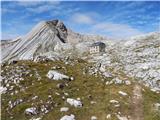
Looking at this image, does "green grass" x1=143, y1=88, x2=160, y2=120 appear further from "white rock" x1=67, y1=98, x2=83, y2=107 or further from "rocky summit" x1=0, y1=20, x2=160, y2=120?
"white rock" x1=67, y1=98, x2=83, y2=107

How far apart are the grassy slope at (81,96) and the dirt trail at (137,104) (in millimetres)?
644

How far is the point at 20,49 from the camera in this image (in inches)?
6220

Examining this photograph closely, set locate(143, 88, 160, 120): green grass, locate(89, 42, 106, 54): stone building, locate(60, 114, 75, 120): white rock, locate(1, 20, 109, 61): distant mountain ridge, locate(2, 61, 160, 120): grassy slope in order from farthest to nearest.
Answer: locate(1, 20, 109, 61): distant mountain ridge, locate(89, 42, 106, 54): stone building, locate(2, 61, 160, 120): grassy slope, locate(143, 88, 160, 120): green grass, locate(60, 114, 75, 120): white rock

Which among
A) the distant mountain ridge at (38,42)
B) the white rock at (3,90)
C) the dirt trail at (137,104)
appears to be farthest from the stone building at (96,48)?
the white rock at (3,90)

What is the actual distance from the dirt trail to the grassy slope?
0.64m

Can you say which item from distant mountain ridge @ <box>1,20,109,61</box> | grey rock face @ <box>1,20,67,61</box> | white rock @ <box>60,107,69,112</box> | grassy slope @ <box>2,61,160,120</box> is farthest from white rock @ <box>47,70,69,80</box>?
grey rock face @ <box>1,20,67,61</box>

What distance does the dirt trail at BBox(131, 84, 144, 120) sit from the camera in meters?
43.8

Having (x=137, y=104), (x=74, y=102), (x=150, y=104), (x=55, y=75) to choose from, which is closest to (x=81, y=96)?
(x=74, y=102)

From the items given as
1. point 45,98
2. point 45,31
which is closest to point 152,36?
point 45,31

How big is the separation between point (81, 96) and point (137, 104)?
8668mm

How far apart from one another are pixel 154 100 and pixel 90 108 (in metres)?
10.9

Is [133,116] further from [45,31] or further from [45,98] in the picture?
[45,31]

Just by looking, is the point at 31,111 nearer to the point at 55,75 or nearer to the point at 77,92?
the point at 77,92

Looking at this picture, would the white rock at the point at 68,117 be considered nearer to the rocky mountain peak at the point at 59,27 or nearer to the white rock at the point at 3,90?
the white rock at the point at 3,90
